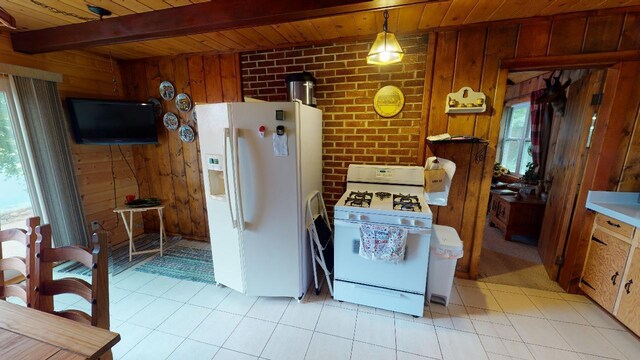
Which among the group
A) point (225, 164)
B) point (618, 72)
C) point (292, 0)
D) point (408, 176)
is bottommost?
point (408, 176)

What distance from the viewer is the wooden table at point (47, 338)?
0.81 meters

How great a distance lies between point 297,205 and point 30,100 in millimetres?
2686

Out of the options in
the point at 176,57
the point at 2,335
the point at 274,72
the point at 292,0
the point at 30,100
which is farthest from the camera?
the point at 176,57

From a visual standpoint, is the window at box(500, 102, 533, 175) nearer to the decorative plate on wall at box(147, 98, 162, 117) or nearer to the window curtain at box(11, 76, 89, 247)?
the decorative plate on wall at box(147, 98, 162, 117)

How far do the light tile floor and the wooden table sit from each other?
96cm

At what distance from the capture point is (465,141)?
211cm

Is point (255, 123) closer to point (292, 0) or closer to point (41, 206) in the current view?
point (292, 0)

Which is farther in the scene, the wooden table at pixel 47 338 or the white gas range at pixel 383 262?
the white gas range at pixel 383 262

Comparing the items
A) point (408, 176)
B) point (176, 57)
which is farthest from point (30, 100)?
point (408, 176)

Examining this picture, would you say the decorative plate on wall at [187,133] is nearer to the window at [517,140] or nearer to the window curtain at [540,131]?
the window curtain at [540,131]

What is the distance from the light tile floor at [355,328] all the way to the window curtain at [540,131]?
2122 mm

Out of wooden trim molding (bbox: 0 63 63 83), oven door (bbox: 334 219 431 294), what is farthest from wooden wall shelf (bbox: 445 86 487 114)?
wooden trim molding (bbox: 0 63 63 83)

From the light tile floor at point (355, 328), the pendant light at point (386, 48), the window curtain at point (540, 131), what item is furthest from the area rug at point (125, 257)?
the window curtain at point (540, 131)

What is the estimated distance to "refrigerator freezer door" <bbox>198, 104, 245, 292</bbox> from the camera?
194cm
